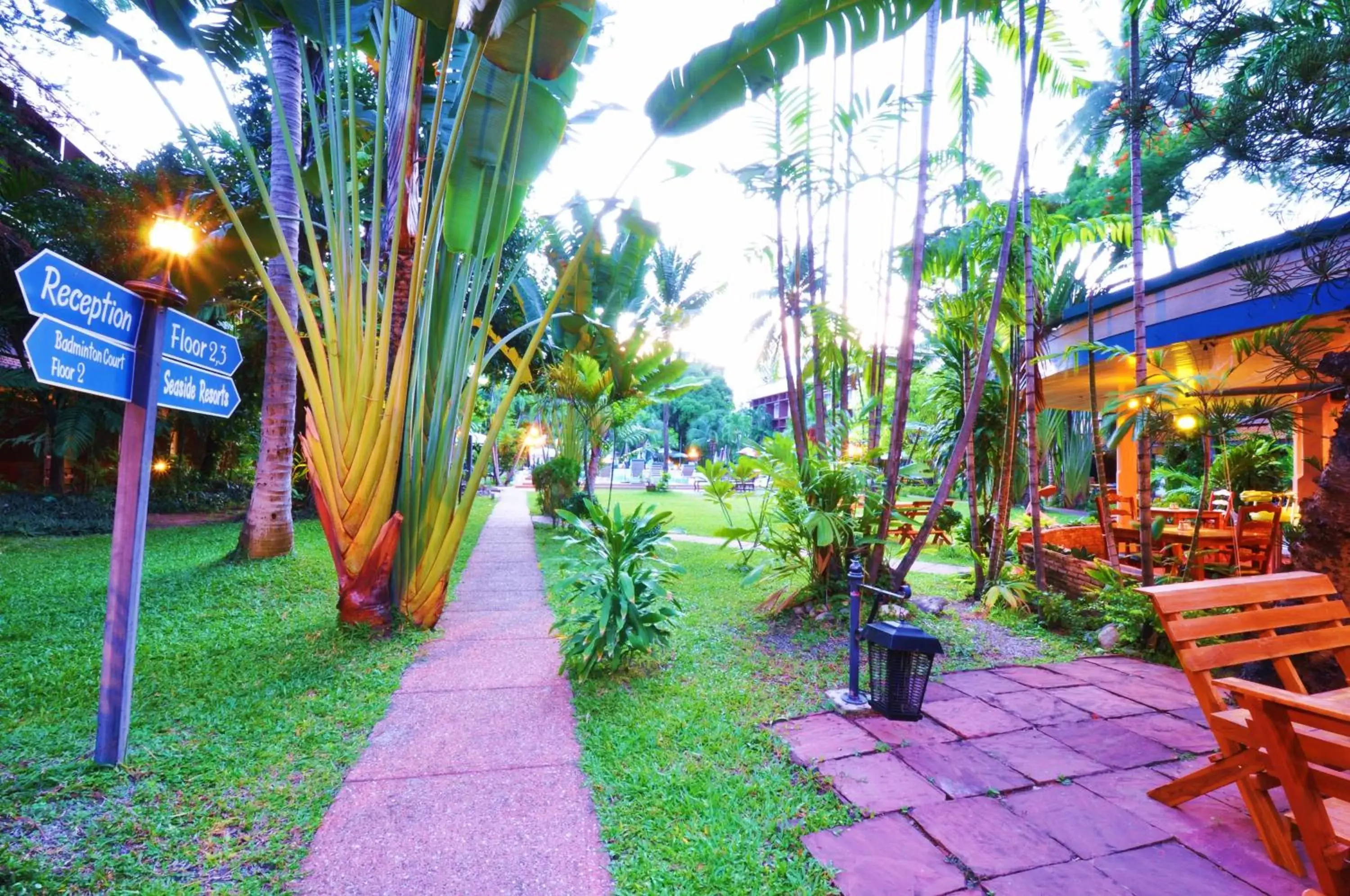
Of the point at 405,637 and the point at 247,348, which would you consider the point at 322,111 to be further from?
the point at 405,637

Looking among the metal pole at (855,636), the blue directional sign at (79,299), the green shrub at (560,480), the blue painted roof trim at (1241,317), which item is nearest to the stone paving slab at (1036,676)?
→ the metal pole at (855,636)

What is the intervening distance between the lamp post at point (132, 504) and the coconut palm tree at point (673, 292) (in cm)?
984

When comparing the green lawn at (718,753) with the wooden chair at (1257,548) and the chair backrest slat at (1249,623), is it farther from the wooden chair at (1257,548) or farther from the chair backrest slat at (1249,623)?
the wooden chair at (1257,548)

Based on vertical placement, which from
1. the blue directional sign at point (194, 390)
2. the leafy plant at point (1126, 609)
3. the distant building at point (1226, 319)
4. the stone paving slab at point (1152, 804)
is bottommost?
the stone paving slab at point (1152, 804)

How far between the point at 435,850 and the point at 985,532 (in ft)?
24.3

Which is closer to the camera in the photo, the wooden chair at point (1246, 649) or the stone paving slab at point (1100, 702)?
the wooden chair at point (1246, 649)

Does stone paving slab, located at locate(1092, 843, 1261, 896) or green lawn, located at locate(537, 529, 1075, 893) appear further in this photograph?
green lawn, located at locate(537, 529, 1075, 893)

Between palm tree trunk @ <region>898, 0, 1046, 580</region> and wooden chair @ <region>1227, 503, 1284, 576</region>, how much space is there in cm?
251

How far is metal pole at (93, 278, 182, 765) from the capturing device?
7.60 ft

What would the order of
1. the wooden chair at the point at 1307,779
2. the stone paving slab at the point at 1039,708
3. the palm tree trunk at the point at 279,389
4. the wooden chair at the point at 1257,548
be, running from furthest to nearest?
the palm tree trunk at the point at 279,389, the wooden chair at the point at 1257,548, the stone paving slab at the point at 1039,708, the wooden chair at the point at 1307,779

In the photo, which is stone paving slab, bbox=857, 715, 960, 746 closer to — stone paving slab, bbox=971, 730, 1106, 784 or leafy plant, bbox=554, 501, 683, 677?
stone paving slab, bbox=971, 730, 1106, 784

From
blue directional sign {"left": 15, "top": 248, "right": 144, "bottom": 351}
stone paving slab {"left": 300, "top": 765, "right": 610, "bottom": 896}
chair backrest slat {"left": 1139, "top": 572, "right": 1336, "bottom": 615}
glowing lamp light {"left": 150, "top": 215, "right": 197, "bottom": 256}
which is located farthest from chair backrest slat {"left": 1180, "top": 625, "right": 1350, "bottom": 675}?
glowing lamp light {"left": 150, "top": 215, "right": 197, "bottom": 256}

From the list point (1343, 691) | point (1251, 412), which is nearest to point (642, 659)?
point (1343, 691)

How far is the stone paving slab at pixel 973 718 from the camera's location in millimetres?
2918
